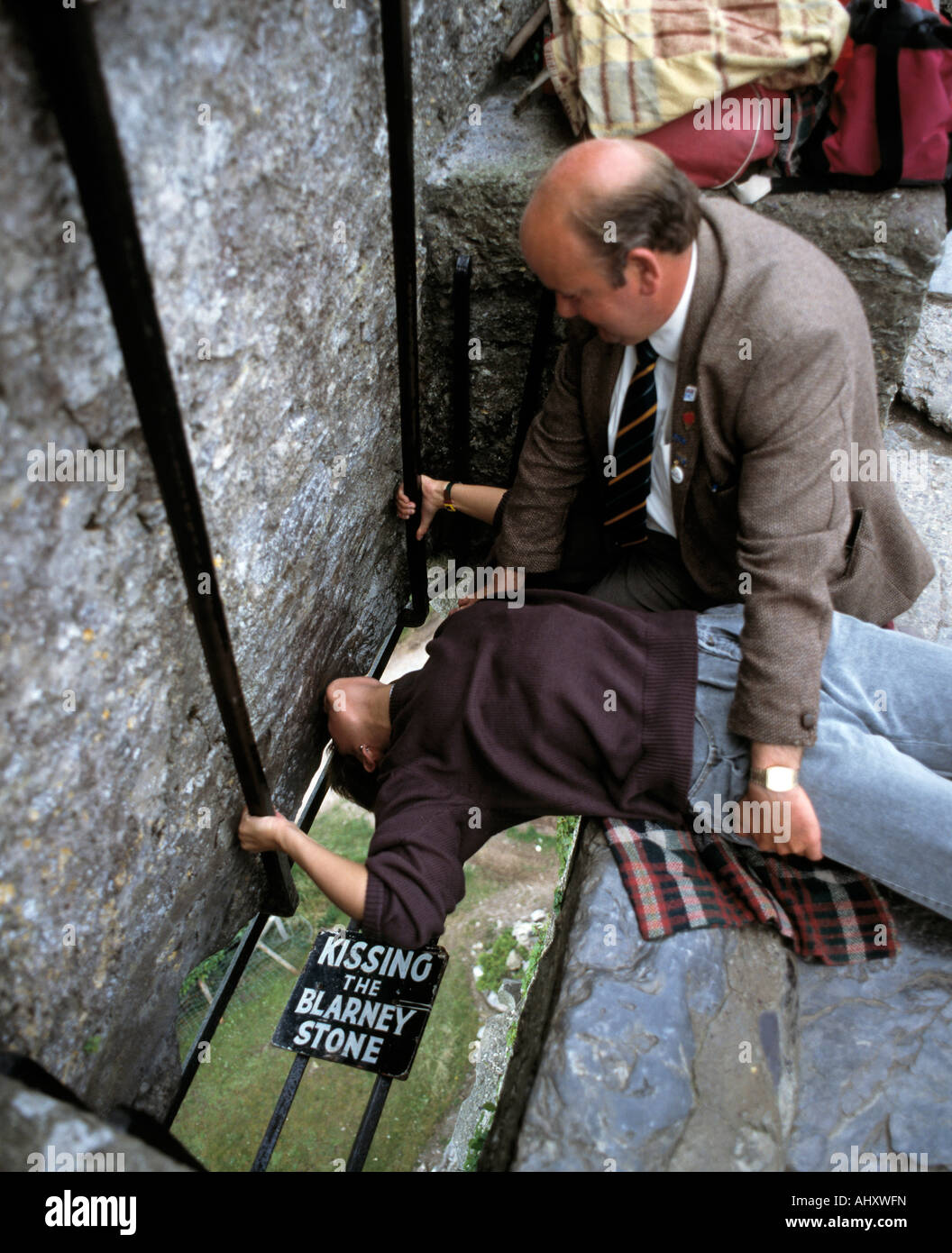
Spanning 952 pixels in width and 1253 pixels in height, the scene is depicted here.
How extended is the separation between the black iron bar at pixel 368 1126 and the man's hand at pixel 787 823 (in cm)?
122

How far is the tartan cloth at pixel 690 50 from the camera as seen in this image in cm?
256

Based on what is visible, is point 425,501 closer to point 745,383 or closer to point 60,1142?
point 745,383

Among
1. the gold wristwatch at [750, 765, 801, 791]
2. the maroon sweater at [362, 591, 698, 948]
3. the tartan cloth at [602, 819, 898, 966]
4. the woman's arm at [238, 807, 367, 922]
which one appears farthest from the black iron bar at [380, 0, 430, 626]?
the gold wristwatch at [750, 765, 801, 791]

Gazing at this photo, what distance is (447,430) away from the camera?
138 inches

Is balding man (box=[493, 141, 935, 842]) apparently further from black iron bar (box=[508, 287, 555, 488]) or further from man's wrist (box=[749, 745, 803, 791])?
black iron bar (box=[508, 287, 555, 488])

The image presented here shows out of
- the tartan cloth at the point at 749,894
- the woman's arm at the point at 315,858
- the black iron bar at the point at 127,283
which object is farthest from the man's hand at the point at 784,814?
the black iron bar at the point at 127,283

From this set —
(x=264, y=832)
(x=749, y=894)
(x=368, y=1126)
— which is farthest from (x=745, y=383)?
(x=368, y=1126)

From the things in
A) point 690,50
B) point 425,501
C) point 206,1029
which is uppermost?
point 690,50

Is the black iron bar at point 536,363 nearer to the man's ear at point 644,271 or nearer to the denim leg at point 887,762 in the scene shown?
the man's ear at point 644,271

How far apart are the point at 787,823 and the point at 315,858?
1107 mm

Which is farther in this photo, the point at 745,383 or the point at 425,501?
the point at 425,501

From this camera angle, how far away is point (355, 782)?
285 centimetres

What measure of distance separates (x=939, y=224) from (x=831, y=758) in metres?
1.59

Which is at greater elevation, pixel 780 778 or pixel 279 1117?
pixel 780 778
